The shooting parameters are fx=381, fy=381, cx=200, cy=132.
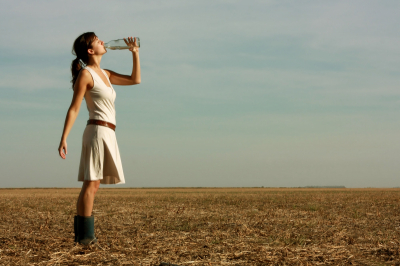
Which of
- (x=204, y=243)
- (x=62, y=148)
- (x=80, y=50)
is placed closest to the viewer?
(x=62, y=148)

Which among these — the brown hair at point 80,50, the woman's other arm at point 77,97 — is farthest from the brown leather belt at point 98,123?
the brown hair at point 80,50

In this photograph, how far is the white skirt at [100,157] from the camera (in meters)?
4.46

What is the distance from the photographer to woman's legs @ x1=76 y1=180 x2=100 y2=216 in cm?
446

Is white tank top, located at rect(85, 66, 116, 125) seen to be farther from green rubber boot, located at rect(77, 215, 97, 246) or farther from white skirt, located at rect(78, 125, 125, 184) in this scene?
green rubber boot, located at rect(77, 215, 97, 246)

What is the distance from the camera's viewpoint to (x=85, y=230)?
15.0ft

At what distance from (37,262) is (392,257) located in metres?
3.93

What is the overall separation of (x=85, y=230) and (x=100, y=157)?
0.91 meters

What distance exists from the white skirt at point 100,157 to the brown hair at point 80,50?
0.81 meters

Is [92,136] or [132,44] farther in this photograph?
[132,44]

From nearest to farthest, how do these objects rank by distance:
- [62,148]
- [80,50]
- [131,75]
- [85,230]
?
[62,148] → [85,230] → [80,50] → [131,75]

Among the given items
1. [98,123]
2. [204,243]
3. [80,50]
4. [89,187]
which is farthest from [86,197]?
[80,50]

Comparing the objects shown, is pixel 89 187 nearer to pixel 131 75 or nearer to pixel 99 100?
pixel 99 100

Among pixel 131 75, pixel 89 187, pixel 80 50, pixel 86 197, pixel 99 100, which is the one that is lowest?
pixel 86 197

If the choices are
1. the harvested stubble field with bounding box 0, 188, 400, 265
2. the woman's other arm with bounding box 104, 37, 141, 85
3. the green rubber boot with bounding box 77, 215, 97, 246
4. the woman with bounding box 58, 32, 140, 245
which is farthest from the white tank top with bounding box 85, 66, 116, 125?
the harvested stubble field with bounding box 0, 188, 400, 265
